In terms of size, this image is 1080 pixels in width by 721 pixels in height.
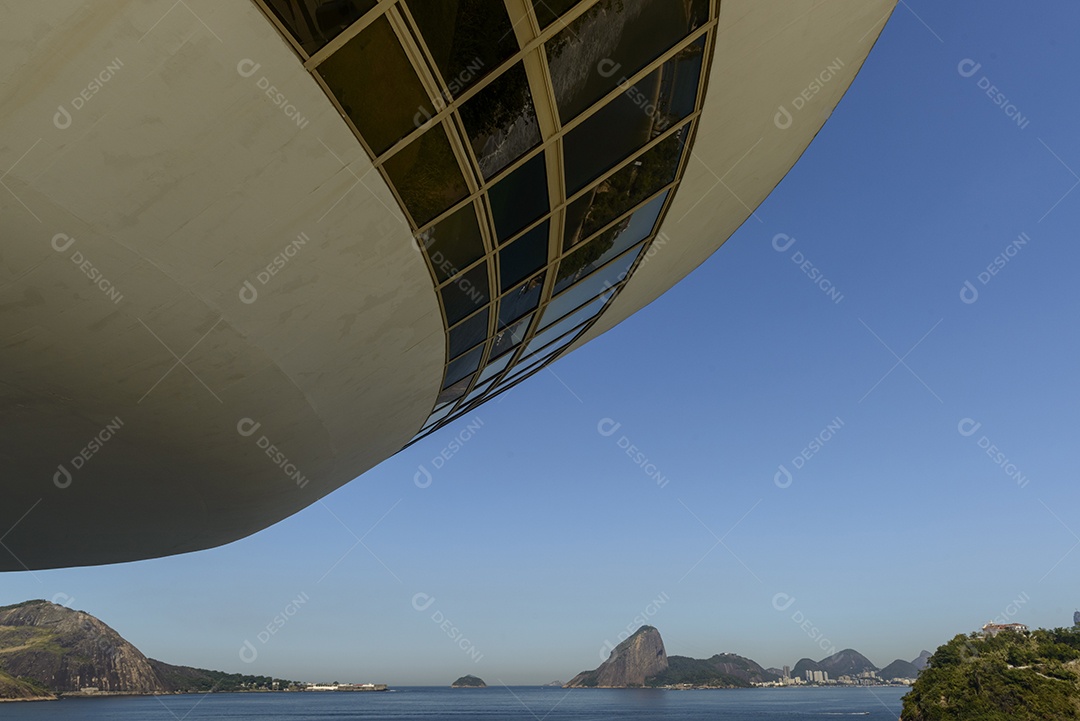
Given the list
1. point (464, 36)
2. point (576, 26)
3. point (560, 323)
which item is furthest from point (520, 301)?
point (464, 36)

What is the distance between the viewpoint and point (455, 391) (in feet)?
38.4

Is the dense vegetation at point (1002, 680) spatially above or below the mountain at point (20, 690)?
below

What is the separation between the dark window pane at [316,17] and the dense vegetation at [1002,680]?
195ft

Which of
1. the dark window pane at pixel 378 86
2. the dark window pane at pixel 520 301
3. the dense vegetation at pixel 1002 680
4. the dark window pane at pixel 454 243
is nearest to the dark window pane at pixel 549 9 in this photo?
the dark window pane at pixel 378 86

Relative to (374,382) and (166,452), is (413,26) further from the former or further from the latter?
(166,452)

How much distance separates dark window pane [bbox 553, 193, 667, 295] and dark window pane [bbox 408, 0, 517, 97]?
3.33m

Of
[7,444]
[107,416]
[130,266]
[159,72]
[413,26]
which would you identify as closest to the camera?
[159,72]

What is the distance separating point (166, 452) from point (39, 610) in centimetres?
23915

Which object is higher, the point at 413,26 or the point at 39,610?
the point at 39,610

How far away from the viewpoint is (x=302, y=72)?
4586 mm

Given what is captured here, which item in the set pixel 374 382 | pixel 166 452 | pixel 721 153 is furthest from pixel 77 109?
pixel 721 153

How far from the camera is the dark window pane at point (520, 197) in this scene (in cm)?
628

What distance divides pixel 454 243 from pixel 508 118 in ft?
4.61

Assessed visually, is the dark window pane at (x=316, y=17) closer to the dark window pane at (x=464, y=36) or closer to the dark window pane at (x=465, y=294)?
the dark window pane at (x=464, y=36)
